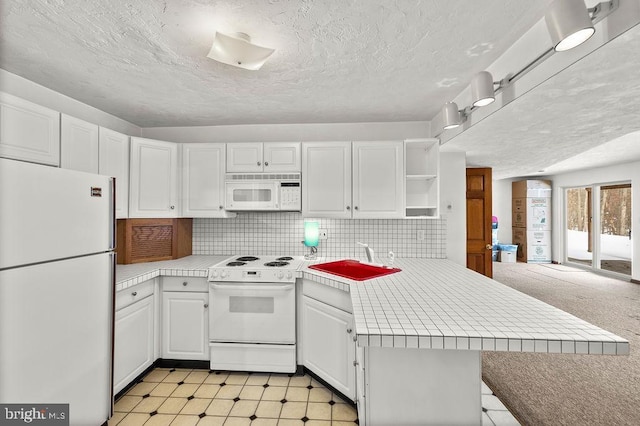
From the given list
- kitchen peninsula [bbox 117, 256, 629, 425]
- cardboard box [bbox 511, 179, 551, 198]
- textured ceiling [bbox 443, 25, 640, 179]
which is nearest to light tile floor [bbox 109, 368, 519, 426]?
kitchen peninsula [bbox 117, 256, 629, 425]

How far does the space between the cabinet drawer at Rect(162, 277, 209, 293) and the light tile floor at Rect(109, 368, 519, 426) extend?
727 millimetres

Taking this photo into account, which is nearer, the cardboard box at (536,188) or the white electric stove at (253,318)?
the white electric stove at (253,318)

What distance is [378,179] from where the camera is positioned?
2740 millimetres

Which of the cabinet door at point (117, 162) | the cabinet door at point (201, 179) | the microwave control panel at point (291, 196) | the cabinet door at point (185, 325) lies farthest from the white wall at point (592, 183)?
the cabinet door at point (117, 162)

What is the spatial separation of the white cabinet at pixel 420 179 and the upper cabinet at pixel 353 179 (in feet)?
0.61

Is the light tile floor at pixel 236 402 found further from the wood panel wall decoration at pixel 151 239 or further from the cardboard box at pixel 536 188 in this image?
the cardboard box at pixel 536 188

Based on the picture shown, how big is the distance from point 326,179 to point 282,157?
49 centimetres

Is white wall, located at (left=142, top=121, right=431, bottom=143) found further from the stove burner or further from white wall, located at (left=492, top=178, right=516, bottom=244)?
white wall, located at (left=492, top=178, right=516, bottom=244)

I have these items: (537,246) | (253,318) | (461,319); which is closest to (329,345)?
(253,318)

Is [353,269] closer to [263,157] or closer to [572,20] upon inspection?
[263,157]

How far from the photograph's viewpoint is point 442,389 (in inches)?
52.8

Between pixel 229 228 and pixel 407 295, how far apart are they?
213 centimetres

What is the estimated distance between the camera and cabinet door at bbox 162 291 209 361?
8.20ft

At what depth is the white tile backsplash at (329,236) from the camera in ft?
9.96
